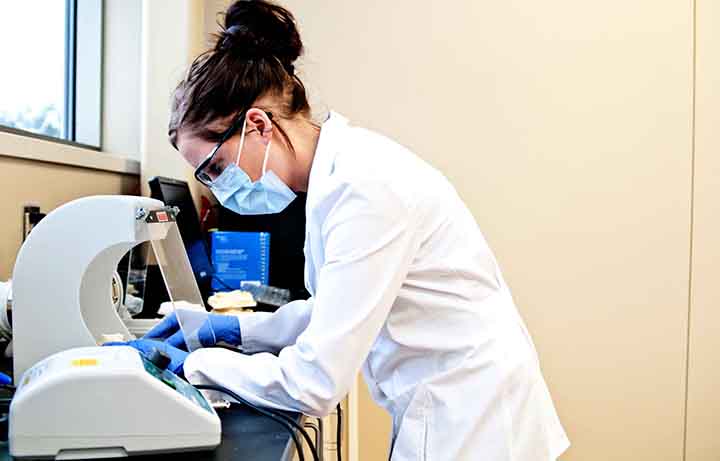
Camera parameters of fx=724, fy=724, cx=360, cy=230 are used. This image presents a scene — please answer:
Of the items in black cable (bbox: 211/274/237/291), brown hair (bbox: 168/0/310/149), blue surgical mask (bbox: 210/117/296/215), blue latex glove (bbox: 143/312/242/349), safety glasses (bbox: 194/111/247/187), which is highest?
brown hair (bbox: 168/0/310/149)

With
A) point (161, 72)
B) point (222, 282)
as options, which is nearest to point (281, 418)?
point (222, 282)

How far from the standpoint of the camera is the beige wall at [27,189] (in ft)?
4.90

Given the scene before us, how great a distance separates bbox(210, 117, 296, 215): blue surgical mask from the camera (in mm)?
1240

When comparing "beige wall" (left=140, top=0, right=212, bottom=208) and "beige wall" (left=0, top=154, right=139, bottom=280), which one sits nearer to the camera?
"beige wall" (left=0, top=154, right=139, bottom=280)

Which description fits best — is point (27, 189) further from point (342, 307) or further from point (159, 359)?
point (342, 307)

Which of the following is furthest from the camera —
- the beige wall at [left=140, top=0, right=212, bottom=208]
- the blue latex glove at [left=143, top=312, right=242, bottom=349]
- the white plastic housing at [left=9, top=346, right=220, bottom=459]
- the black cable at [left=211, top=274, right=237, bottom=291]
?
the beige wall at [left=140, top=0, right=212, bottom=208]

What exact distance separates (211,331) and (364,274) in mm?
472

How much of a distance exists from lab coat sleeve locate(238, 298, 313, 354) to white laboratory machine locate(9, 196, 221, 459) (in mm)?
95

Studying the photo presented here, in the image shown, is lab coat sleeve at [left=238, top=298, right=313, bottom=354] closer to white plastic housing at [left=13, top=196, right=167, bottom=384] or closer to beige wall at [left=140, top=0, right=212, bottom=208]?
white plastic housing at [left=13, top=196, right=167, bottom=384]

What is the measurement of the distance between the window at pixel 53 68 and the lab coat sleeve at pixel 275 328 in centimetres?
93

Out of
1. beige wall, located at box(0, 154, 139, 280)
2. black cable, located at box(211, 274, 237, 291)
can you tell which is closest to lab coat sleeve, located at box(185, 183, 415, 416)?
beige wall, located at box(0, 154, 139, 280)

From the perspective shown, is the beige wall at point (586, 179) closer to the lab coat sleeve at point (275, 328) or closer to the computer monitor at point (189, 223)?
the computer monitor at point (189, 223)

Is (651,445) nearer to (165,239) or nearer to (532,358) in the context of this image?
(532,358)

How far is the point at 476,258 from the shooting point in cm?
120
